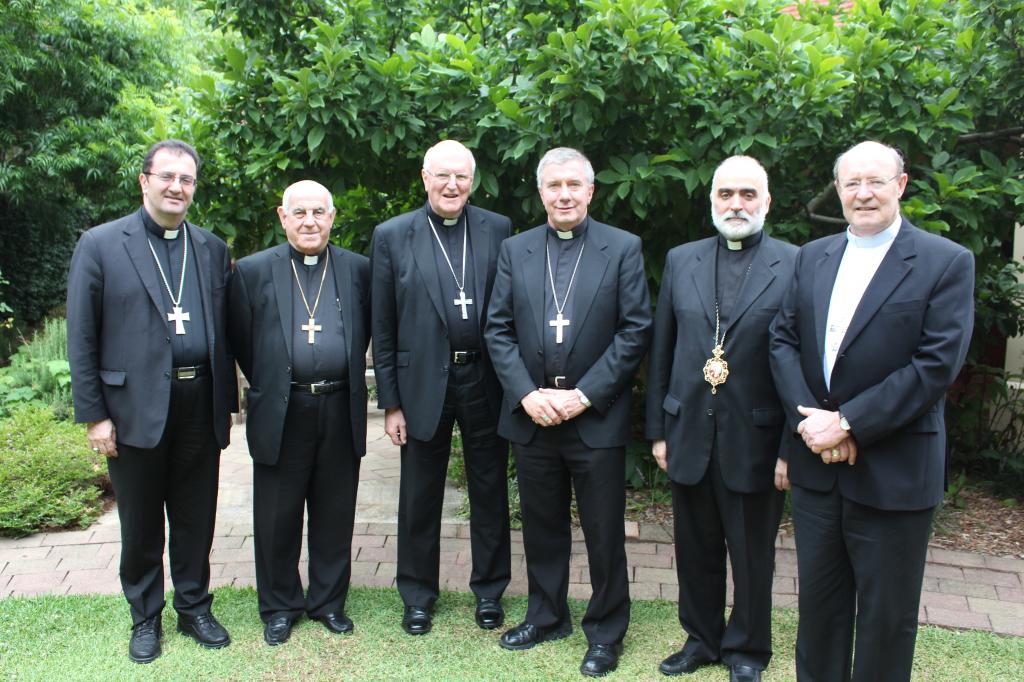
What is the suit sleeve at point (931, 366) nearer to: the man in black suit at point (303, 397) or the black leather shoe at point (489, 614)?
the black leather shoe at point (489, 614)

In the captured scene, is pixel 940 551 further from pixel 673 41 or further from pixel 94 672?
pixel 94 672

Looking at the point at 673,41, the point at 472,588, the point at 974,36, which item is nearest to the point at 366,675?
the point at 472,588

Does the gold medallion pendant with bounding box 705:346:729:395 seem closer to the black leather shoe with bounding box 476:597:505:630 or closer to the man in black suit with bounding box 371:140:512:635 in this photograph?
the man in black suit with bounding box 371:140:512:635

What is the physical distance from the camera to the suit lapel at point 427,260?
4.14 m

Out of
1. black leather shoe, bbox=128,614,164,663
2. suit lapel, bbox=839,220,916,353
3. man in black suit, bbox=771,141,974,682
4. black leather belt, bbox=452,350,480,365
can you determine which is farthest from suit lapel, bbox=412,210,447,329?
black leather shoe, bbox=128,614,164,663

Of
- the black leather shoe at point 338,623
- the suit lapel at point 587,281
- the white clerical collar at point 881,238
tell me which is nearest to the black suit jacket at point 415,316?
the suit lapel at point 587,281

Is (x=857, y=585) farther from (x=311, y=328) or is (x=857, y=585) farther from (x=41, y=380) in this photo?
(x=41, y=380)

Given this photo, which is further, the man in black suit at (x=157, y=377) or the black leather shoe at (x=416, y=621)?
the black leather shoe at (x=416, y=621)

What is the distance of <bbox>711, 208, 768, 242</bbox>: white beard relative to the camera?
3590 millimetres

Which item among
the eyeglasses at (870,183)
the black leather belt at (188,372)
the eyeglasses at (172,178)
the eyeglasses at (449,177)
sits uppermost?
the eyeglasses at (449,177)

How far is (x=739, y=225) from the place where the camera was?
11.8 feet

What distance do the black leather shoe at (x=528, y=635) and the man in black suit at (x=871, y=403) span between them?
128cm

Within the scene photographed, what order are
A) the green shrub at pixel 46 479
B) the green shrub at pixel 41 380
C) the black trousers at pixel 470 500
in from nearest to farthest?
1. the black trousers at pixel 470 500
2. the green shrub at pixel 46 479
3. the green shrub at pixel 41 380

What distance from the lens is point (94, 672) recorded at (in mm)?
3854
